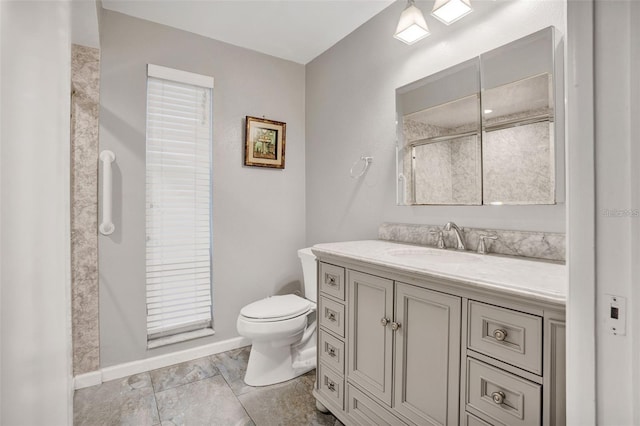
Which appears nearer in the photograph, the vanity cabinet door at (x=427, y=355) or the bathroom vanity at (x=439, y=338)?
the bathroom vanity at (x=439, y=338)

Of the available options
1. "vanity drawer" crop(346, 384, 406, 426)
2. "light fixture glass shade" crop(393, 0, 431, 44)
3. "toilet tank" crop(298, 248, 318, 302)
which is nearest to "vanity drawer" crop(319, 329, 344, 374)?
"vanity drawer" crop(346, 384, 406, 426)

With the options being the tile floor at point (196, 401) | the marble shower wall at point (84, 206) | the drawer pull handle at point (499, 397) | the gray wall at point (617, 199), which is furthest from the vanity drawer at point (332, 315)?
the marble shower wall at point (84, 206)

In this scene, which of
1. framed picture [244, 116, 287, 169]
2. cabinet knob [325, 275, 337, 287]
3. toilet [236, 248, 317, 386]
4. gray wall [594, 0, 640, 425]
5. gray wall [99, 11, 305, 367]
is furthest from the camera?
framed picture [244, 116, 287, 169]

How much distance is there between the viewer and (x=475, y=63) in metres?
1.63

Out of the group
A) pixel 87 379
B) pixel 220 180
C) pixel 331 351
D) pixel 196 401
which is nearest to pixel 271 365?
pixel 196 401

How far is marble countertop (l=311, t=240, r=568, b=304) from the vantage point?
0.91 meters

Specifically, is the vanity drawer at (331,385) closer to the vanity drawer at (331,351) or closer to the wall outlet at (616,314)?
the vanity drawer at (331,351)

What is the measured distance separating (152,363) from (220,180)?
1435mm

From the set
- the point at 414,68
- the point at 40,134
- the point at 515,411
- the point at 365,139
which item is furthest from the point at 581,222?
the point at 365,139

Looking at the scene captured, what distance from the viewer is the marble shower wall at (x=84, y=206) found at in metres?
2.06

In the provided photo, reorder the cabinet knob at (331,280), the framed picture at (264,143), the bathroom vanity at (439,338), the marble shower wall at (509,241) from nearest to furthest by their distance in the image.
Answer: the bathroom vanity at (439,338), the marble shower wall at (509,241), the cabinet knob at (331,280), the framed picture at (264,143)

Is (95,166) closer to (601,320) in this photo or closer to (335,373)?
(335,373)

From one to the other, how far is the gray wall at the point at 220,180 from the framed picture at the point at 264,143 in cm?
7

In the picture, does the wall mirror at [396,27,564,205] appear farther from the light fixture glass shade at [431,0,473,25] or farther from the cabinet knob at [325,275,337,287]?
the cabinet knob at [325,275,337,287]
